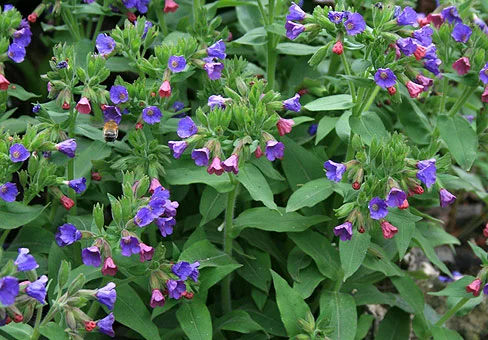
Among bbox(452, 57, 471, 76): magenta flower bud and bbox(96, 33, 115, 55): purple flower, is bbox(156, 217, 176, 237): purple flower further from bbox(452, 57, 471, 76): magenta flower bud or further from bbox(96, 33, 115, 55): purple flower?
bbox(452, 57, 471, 76): magenta flower bud

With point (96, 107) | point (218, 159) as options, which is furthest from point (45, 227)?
point (218, 159)

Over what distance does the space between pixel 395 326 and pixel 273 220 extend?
100cm

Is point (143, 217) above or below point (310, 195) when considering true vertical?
above

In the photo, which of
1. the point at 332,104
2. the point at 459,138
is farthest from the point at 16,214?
the point at 459,138

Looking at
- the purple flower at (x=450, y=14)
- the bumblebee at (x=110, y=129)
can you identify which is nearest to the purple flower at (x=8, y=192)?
the bumblebee at (x=110, y=129)

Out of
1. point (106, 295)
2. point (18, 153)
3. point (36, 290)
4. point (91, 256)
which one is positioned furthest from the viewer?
point (18, 153)

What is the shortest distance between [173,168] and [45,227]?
0.83 metres

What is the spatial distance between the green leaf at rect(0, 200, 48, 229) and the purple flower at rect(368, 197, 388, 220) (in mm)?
1448

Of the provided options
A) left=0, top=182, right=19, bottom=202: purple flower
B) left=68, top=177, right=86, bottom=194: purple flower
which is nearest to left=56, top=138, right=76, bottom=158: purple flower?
left=68, top=177, right=86, bottom=194: purple flower

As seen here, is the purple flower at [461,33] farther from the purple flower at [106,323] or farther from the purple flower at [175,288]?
the purple flower at [106,323]

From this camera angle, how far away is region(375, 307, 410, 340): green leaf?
12.6 feet

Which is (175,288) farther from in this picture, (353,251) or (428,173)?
(428,173)

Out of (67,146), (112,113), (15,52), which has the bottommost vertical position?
(67,146)

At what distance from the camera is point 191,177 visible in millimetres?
3354
